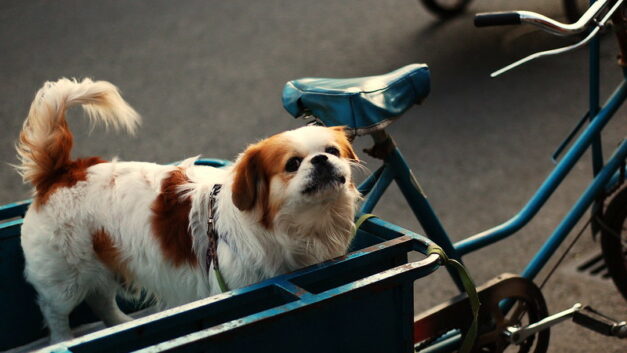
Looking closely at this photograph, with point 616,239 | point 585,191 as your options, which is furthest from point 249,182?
point 616,239

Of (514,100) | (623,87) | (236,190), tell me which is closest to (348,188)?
(236,190)

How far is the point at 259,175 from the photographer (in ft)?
7.20

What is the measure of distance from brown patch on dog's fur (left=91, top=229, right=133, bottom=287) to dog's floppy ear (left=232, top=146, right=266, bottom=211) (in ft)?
1.66

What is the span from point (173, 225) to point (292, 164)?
45 centimetres

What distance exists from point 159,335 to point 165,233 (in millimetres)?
656

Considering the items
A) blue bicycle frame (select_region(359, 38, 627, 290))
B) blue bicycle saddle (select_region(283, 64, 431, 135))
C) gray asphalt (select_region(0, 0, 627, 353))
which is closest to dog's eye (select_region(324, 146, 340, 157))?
blue bicycle saddle (select_region(283, 64, 431, 135))

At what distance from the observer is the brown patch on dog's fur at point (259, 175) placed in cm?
217

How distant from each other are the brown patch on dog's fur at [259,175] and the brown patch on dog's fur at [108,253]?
1.67ft

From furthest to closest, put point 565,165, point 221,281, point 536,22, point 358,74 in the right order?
point 358,74
point 565,165
point 536,22
point 221,281

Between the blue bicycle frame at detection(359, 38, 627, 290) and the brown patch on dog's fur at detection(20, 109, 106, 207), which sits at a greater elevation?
the brown patch on dog's fur at detection(20, 109, 106, 207)

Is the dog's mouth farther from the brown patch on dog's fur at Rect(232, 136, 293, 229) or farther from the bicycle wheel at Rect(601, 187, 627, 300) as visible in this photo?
the bicycle wheel at Rect(601, 187, 627, 300)

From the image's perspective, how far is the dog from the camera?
2182 millimetres

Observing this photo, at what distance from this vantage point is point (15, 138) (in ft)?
20.1

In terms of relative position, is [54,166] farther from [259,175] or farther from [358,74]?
[358,74]
